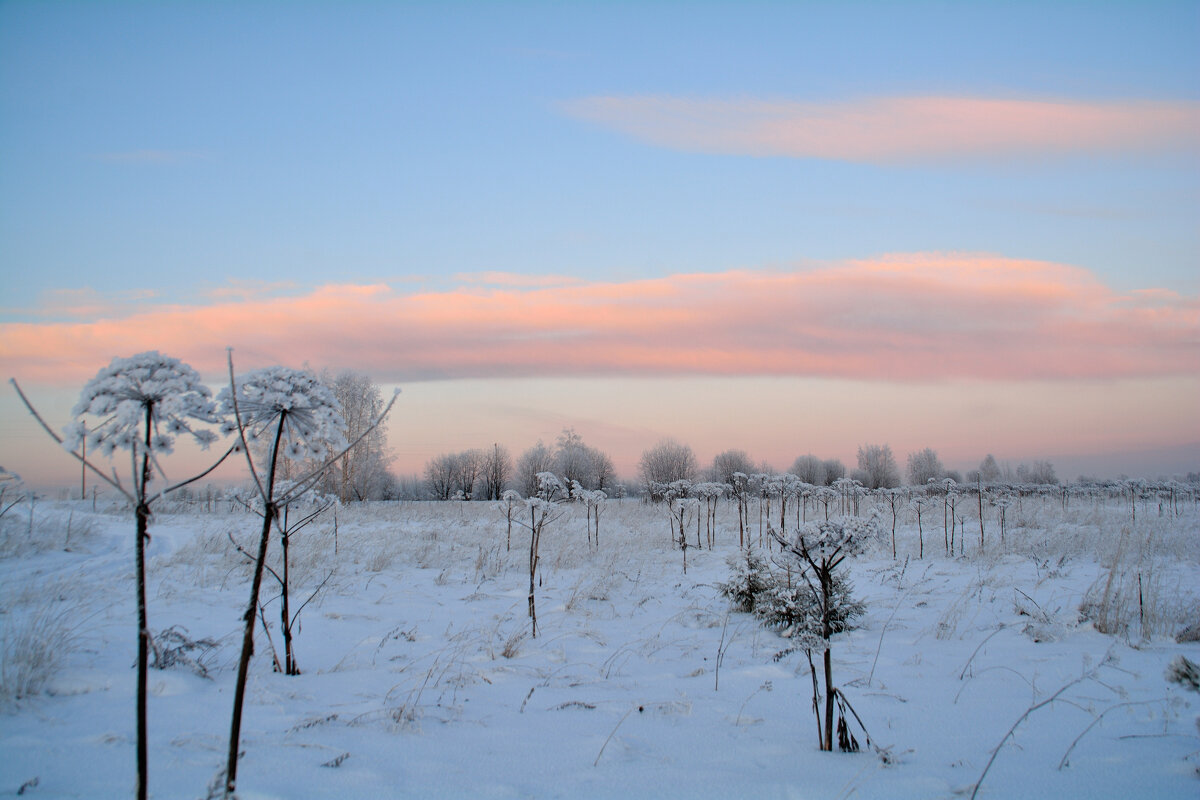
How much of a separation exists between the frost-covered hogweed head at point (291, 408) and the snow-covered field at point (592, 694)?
1497mm

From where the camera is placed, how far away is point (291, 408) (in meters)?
2.32

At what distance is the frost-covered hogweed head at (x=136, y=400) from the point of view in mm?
1925

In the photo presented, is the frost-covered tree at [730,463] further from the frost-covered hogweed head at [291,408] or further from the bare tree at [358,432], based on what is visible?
the frost-covered hogweed head at [291,408]

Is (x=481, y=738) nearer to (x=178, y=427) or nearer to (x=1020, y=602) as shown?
(x=178, y=427)

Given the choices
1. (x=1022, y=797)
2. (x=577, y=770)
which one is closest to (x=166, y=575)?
(x=577, y=770)

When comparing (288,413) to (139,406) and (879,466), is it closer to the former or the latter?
(139,406)

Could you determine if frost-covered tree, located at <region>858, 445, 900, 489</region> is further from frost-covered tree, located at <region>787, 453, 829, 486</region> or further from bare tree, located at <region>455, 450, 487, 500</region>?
bare tree, located at <region>455, 450, 487, 500</region>

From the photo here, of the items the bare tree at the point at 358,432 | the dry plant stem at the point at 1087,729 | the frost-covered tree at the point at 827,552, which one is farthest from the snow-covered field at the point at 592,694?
the bare tree at the point at 358,432

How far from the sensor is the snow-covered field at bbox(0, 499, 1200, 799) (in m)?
2.90

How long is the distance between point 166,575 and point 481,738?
24.5 ft

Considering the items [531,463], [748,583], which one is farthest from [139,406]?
[531,463]

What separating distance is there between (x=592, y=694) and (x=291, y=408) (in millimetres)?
3147

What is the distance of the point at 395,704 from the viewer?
3863 mm

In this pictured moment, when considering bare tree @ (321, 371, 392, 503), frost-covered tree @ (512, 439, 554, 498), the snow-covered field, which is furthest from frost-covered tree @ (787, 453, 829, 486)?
the snow-covered field
